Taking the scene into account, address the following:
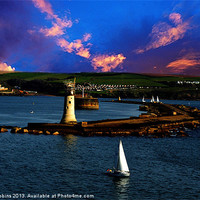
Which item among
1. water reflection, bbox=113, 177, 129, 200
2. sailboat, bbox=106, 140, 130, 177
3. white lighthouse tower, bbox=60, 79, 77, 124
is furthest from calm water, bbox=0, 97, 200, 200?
white lighthouse tower, bbox=60, 79, 77, 124

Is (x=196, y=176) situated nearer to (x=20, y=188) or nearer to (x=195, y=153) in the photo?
(x=195, y=153)

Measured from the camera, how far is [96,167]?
44344 mm

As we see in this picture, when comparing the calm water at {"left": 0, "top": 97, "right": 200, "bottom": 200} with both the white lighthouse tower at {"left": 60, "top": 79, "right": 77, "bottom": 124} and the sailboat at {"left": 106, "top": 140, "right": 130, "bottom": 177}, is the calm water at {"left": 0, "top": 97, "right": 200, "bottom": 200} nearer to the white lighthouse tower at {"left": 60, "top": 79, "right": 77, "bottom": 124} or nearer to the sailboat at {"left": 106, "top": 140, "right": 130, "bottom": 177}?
the sailboat at {"left": 106, "top": 140, "right": 130, "bottom": 177}

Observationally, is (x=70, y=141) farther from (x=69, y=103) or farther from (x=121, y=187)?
(x=121, y=187)

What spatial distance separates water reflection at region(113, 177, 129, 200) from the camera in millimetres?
34500

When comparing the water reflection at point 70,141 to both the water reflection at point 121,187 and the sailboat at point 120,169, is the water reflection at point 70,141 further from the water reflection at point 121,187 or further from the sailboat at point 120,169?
the water reflection at point 121,187

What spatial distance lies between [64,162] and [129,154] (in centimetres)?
1083

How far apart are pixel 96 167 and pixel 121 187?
8065 mm

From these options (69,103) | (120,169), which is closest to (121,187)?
(120,169)

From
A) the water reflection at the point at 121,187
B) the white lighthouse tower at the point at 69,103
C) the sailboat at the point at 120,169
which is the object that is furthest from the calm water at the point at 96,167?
the white lighthouse tower at the point at 69,103

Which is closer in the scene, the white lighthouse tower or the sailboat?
the sailboat

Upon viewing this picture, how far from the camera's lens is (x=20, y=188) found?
35719 millimetres

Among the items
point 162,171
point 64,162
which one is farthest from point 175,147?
point 64,162

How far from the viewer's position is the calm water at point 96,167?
35.7 meters
